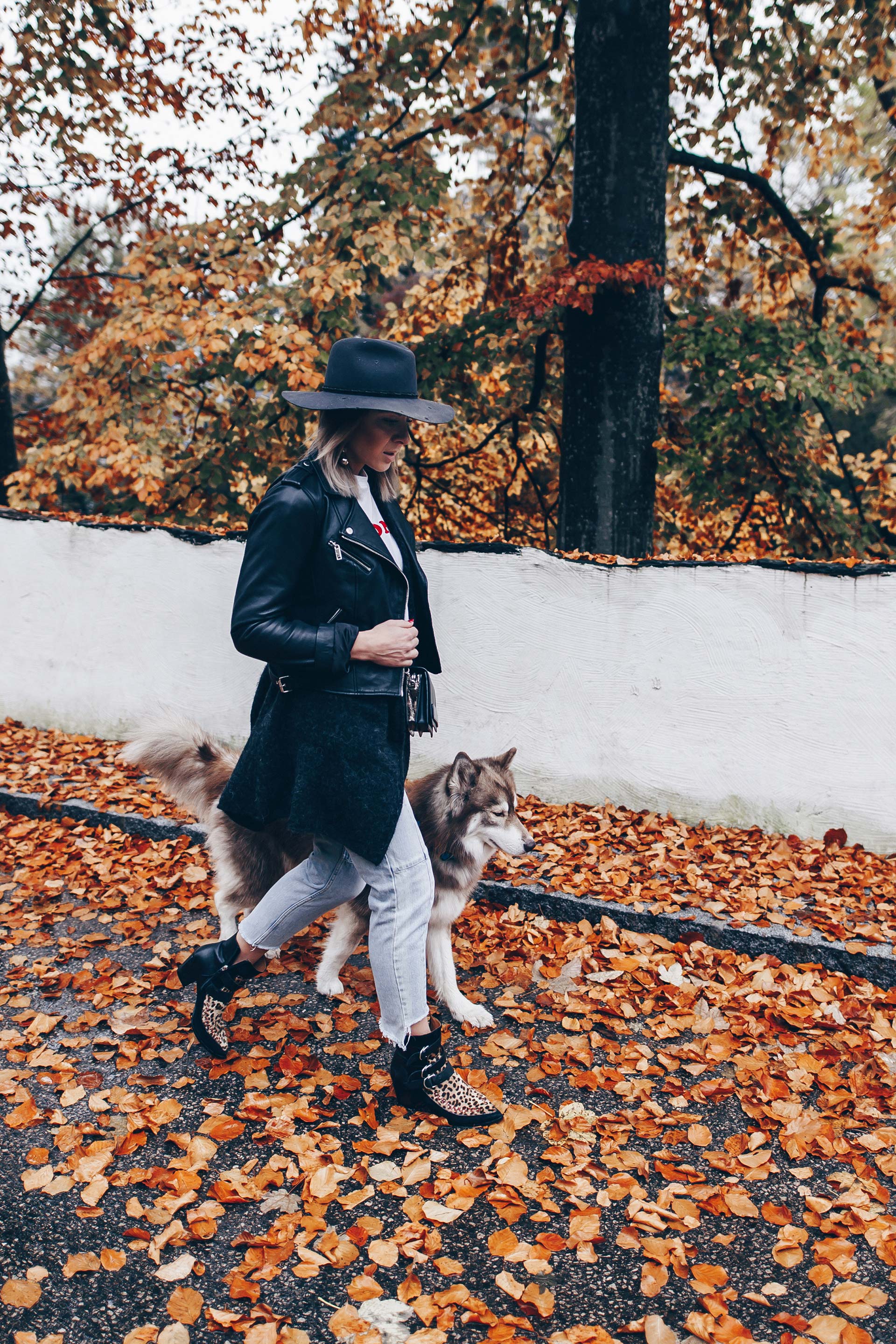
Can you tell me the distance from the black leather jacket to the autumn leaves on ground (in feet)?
4.84

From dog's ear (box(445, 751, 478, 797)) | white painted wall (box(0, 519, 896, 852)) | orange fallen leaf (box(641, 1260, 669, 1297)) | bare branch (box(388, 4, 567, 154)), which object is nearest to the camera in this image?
orange fallen leaf (box(641, 1260, 669, 1297))

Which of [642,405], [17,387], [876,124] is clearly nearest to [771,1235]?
[642,405]

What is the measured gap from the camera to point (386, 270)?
8.90 metres

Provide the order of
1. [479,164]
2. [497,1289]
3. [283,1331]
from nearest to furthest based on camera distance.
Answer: [283,1331] < [497,1289] < [479,164]

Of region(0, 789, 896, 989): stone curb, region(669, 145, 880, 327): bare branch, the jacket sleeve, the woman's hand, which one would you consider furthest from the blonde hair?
region(669, 145, 880, 327): bare branch

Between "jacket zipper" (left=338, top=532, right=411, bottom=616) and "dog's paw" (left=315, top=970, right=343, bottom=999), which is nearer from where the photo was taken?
"jacket zipper" (left=338, top=532, right=411, bottom=616)

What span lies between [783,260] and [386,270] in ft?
13.2

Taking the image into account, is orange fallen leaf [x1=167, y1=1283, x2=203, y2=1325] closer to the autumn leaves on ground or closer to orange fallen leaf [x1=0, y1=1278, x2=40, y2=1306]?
the autumn leaves on ground

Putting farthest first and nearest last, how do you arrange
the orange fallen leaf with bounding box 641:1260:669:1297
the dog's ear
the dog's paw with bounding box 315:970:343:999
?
the dog's paw with bounding box 315:970:343:999, the dog's ear, the orange fallen leaf with bounding box 641:1260:669:1297

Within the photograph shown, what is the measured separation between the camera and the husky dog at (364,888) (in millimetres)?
3779

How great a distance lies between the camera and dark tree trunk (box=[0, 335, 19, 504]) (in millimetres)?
11016

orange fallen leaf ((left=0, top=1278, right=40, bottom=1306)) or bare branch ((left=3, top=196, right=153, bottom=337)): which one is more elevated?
bare branch ((left=3, top=196, right=153, bottom=337))

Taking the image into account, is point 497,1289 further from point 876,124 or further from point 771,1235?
point 876,124

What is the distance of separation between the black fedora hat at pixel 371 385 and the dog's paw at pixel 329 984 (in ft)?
7.53
